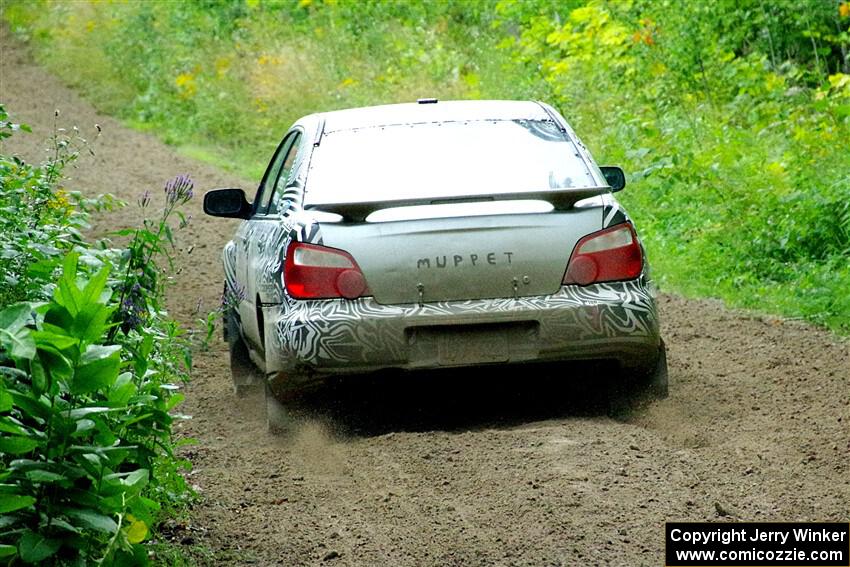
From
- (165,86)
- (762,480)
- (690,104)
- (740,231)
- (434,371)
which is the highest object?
(165,86)

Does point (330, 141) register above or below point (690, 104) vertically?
below

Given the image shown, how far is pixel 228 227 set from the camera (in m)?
15.7

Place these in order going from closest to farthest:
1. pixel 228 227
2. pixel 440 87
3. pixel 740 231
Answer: pixel 740 231 → pixel 228 227 → pixel 440 87

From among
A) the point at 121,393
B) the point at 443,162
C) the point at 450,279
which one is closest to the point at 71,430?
the point at 121,393

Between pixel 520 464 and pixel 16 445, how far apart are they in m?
2.62

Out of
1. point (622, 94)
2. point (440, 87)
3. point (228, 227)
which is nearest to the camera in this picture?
point (228, 227)

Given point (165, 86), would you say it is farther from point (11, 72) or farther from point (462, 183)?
point (462, 183)

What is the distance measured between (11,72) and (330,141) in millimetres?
21572

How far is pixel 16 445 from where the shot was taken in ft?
12.9

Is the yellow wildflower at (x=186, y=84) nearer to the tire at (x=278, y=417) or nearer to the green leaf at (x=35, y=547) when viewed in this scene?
the tire at (x=278, y=417)

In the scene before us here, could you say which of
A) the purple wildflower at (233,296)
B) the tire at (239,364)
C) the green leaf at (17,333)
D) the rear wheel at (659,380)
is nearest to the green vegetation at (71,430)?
the green leaf at (17,333)

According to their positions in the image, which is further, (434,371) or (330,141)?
(330,141)

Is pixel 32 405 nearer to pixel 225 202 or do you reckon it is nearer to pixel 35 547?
pixel 35 547

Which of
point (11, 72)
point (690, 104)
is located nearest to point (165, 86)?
point (11, 72)
